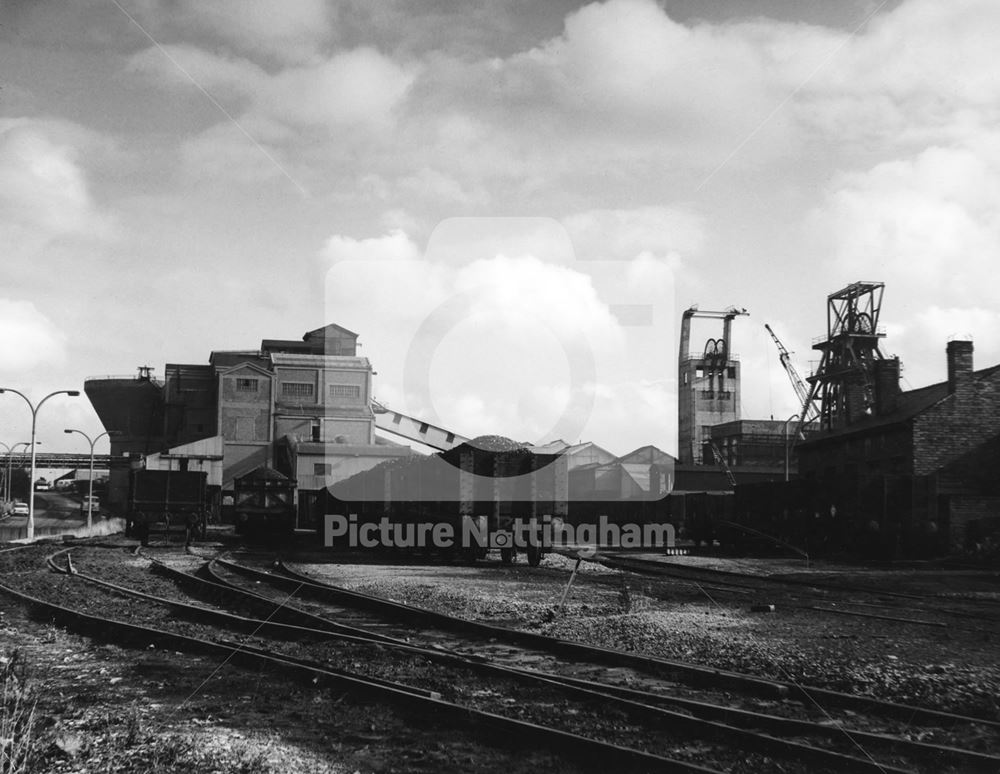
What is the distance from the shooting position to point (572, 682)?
711cm

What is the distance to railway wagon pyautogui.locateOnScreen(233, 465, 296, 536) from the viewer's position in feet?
98.1

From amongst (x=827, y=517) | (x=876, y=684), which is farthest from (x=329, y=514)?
(x=876, y=684)

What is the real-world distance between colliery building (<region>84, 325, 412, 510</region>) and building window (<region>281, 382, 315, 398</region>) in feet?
0.24

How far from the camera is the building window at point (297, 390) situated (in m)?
62.6

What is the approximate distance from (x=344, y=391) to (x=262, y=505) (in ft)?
110

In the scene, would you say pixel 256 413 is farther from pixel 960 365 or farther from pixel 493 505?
pixel 960 365

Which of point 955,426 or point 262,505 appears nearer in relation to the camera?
point 955,426

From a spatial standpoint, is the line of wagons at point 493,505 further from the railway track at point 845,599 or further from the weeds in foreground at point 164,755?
the weeds in foreground at point 164,755

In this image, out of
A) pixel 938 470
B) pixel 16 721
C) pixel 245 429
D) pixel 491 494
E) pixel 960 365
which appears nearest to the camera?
pixel 16 721

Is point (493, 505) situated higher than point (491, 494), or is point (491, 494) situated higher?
point (491, 494)

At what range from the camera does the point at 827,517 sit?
27031 mm

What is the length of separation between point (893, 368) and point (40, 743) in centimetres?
3454

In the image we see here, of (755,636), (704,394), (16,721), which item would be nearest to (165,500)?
(755,636)

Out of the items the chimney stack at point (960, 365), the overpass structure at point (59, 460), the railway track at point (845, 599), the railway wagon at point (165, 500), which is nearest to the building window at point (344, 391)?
the overpass structure at point (59, 460)
